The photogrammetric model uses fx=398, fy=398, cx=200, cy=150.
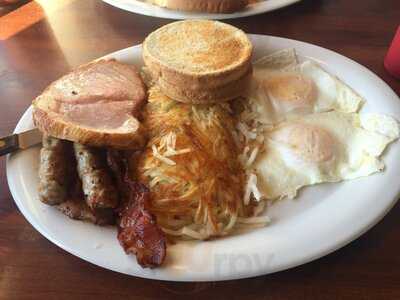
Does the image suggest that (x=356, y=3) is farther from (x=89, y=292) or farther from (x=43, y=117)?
(x=89, y=292)

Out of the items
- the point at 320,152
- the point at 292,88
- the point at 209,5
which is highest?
the point at 209,5

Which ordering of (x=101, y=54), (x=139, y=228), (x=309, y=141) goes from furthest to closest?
(x=101, y=54) → (x=309, y=141) → (x=139, y=228)

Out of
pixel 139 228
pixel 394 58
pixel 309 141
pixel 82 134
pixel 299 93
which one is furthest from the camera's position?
pixel 394 58

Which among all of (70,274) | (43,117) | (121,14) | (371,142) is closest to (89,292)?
(70,274)

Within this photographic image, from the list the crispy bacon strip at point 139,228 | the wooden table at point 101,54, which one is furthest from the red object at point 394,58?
the crispy bacon strip at point 139,228

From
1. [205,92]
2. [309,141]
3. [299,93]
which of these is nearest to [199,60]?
[205,92]

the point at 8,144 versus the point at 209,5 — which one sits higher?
the point at 209,5

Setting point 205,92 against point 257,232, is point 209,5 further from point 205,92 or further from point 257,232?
point 257,232
